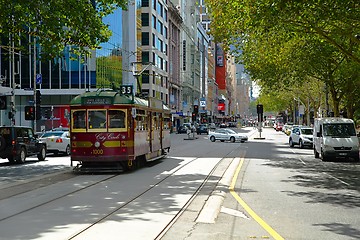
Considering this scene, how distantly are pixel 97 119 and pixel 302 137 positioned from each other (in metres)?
26.0

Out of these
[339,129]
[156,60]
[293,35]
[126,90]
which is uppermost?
[156,60]

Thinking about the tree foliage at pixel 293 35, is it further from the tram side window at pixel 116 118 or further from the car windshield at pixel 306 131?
the tram side window at pixel 116 118

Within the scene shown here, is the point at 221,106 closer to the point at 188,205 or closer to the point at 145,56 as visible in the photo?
the point at 145,56

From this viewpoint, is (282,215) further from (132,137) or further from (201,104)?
(201,104)

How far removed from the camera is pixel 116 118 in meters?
18.9

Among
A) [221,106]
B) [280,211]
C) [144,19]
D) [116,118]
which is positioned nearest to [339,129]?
[116,118]

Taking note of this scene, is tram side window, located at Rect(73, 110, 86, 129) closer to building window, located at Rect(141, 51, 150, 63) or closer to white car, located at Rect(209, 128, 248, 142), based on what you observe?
white car, located at Rect(209, 128, 248, 142)

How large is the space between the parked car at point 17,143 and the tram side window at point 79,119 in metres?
6.50

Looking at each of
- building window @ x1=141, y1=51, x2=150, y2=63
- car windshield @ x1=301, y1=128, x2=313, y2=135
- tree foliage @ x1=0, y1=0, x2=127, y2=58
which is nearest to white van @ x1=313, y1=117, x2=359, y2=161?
tree foliage @ x1=0, y1=0, x2=127, y2=58

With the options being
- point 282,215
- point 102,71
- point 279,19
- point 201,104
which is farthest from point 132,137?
point 201,104

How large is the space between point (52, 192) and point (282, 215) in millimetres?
Answer: 6482

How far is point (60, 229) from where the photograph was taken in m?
8.53

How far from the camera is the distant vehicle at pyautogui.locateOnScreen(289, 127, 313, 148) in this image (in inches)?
1614

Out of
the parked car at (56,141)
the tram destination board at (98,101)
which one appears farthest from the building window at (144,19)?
the tram destination board at (98,101)
